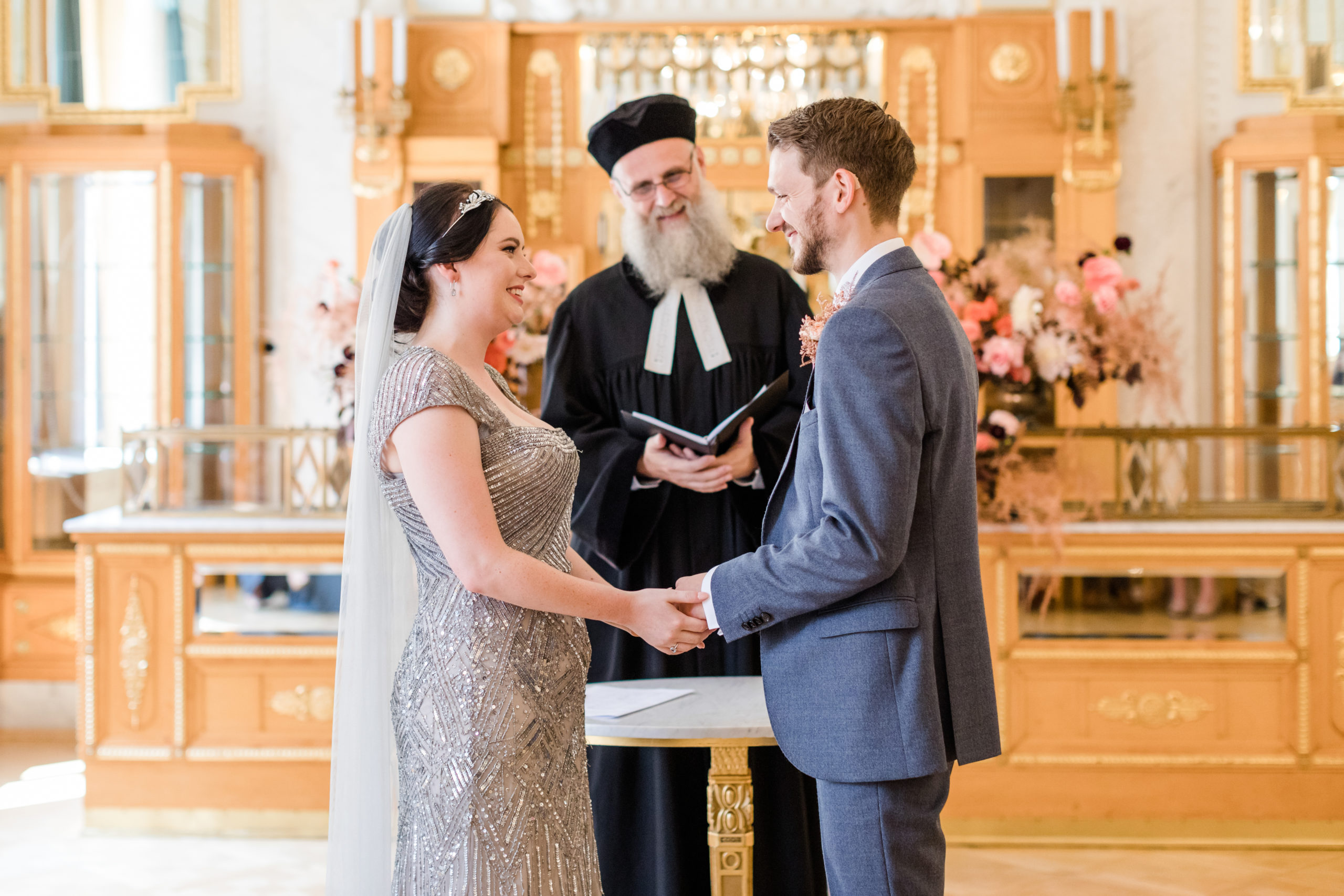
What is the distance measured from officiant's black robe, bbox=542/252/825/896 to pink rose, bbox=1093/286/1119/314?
1.44 m

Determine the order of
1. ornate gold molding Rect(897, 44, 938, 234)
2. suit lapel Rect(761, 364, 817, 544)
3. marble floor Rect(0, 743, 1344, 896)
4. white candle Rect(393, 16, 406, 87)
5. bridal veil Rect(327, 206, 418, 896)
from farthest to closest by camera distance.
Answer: ornate gold molding Rect(897, 44, 938, 234), white candle Rect(393, 16, 406, 87), marble floor Rect(0, 743, 1344, 896), bridal veil Rect(327, 206, 418, 896), suit lapel Rect(761, 364, 817, 544)

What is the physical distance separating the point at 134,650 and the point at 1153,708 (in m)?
3.71

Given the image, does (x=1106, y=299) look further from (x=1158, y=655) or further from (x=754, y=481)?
(x=754, y=481)

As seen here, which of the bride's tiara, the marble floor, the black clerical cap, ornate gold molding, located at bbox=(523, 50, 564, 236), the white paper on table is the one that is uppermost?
ornate gold molding, located at bbox=(523, 50, 564, 236)

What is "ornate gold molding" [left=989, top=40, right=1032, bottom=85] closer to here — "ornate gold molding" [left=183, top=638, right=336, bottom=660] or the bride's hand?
"ornate gold molding" [left=183, top=638, right=336, bottom=660]

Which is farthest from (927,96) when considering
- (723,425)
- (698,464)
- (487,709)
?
(487,709)

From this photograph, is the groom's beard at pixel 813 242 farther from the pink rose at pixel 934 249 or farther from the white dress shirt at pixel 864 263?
the pink rose at pixel 934 249

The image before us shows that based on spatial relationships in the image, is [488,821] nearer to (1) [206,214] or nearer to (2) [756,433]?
(2) [756,433]

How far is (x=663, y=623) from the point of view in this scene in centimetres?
190

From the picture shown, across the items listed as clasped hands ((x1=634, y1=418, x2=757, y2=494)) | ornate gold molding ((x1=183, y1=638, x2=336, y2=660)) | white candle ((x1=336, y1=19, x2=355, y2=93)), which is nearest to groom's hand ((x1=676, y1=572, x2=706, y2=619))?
clasped hands ((x1=634, y1=418, x2=757, y2=494))

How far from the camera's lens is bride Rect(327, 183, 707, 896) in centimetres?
172

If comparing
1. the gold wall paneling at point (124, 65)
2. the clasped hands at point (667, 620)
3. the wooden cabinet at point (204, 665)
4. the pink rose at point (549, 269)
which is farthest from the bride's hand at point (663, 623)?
the gold wall paneling at point (124, 65)

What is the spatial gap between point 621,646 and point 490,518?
102 cm

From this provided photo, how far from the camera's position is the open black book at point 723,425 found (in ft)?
7.53
